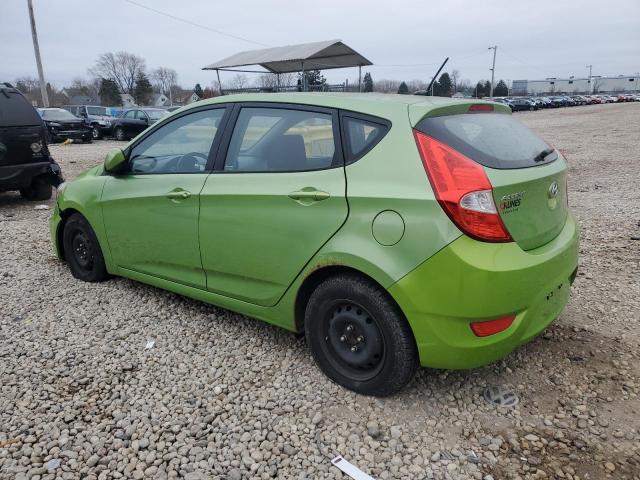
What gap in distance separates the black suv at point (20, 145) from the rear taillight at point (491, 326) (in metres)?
7.28

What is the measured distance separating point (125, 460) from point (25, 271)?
126 inches

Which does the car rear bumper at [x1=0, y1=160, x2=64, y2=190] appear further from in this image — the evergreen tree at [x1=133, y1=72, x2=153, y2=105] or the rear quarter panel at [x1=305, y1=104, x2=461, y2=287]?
the evergreen tree at [x1=133, y1=72, x2=153, y2=105]

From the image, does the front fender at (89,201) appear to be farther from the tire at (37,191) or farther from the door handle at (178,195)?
the tire at (37,191)

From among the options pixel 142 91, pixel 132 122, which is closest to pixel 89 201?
pixel 132 122

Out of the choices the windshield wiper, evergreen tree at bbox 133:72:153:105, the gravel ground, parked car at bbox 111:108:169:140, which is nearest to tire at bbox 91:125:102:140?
parked car at bbox 111:108:169:140

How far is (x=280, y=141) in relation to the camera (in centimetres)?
303

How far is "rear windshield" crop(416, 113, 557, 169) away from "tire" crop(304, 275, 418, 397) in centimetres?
82

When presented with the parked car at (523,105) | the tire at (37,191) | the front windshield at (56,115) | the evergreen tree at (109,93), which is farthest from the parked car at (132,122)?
the evergreen tree at (109,93)

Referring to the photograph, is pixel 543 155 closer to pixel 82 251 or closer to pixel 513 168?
pixel 513 168

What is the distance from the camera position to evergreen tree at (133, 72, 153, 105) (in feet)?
252

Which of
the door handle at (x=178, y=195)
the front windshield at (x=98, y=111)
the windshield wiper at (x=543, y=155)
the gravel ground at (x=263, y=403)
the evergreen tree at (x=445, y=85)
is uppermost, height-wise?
the evergreen tree at (x=445, y=85)

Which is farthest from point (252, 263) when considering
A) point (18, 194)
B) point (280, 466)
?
point (18, 194)

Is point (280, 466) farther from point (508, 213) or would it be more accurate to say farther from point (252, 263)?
point (508, 213)

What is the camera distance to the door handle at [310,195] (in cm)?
269
